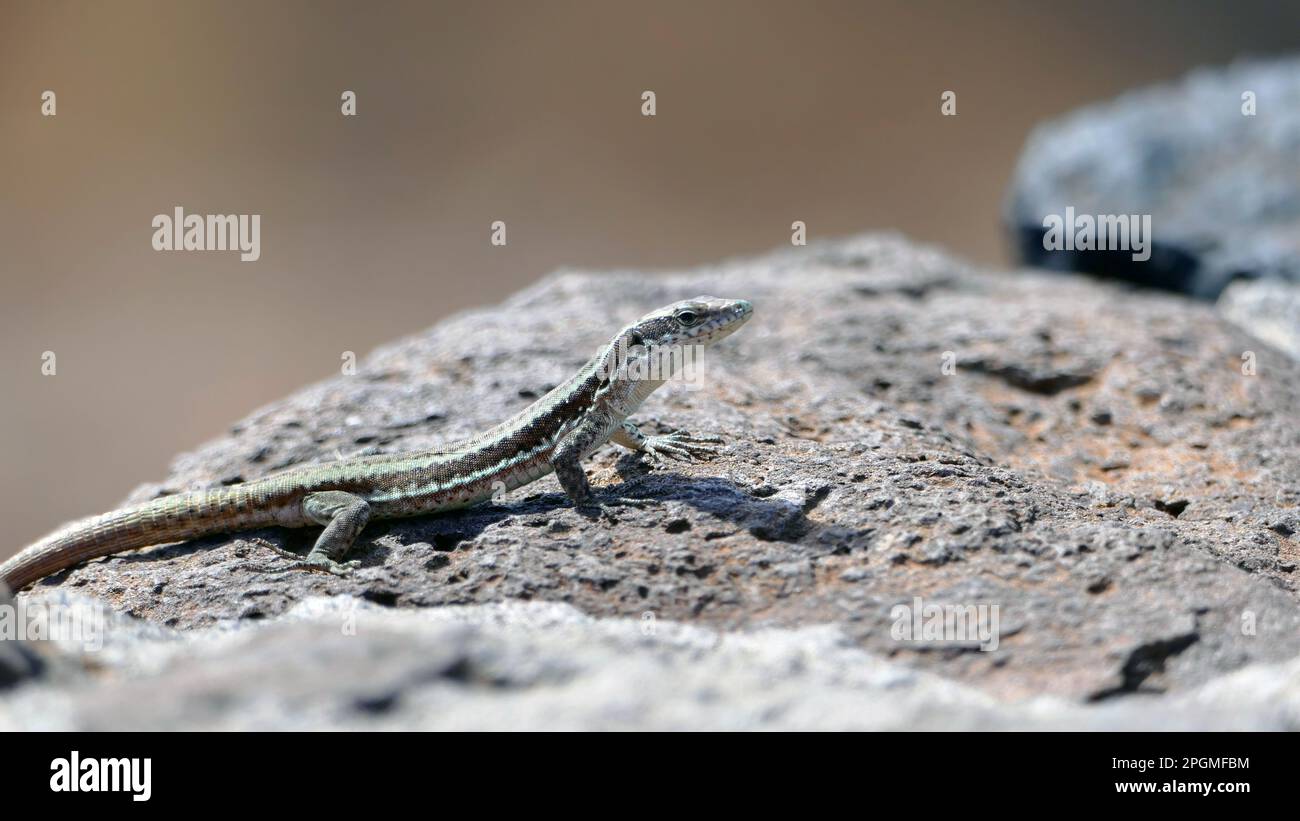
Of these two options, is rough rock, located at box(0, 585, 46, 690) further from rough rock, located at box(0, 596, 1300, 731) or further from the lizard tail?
the lizard tail

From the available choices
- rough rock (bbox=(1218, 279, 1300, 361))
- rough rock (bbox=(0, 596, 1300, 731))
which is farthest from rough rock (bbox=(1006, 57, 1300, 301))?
rough rock (bbox=(0, 596, 1300, 731))

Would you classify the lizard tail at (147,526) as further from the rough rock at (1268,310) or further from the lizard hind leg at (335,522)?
the rough rock at (1268,310)

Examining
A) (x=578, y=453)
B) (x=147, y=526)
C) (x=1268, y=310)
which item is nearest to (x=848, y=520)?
(x=578, y=453)

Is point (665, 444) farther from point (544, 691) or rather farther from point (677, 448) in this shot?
point (544, 691)

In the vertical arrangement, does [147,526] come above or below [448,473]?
below

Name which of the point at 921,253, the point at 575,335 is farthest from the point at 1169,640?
the point at 921,253

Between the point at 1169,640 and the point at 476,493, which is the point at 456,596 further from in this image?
the point at 1169,640
